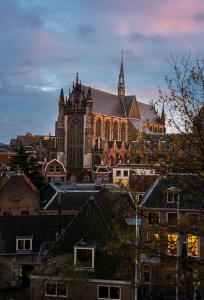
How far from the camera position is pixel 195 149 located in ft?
41.1

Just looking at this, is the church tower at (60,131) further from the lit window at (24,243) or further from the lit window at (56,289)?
the lit window at (56,289)

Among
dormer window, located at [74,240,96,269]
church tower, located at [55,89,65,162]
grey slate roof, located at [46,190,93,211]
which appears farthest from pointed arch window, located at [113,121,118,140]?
dormer window, located at [74,240,96,269]

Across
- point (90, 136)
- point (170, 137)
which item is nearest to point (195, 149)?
point (170, 137)

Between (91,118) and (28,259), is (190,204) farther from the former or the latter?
(91,118)

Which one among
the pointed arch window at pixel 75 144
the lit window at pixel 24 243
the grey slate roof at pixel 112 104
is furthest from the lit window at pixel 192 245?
the grey slate roof at pixel 112 104

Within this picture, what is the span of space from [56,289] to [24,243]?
9949mm

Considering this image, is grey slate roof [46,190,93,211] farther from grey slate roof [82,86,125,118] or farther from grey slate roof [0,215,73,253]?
grey slate roof [82,86,125,118]

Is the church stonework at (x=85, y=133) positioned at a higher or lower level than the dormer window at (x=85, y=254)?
higher

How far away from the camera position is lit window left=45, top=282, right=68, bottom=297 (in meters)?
26.0

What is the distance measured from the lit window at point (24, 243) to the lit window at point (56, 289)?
9.47m

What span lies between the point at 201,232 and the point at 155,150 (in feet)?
8.55

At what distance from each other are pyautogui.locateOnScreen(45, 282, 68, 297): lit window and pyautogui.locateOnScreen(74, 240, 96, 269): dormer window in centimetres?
153

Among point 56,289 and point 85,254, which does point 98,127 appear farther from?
point 56,289

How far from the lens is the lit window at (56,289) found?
26.0 m
